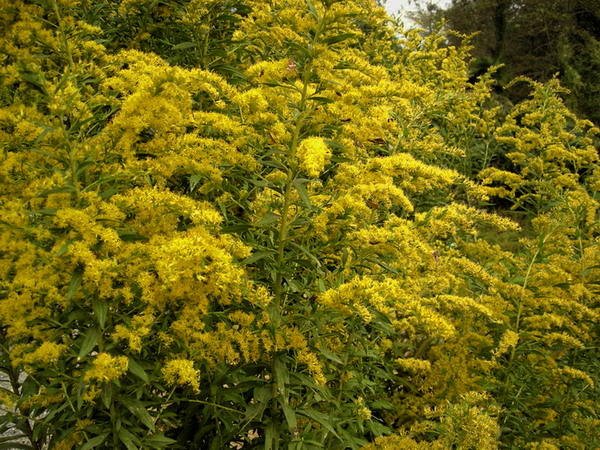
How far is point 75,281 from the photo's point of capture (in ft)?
6.36

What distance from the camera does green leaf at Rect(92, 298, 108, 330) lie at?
1.92 m

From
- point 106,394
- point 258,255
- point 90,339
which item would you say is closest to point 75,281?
point 90,339

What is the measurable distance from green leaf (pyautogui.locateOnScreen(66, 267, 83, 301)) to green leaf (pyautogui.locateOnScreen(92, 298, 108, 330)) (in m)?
0.10

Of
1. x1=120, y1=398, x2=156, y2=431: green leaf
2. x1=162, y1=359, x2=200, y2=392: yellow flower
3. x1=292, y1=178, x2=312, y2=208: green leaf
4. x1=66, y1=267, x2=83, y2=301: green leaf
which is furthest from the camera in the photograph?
x1=292, y1=178, x2=312, y2=208: green leaf

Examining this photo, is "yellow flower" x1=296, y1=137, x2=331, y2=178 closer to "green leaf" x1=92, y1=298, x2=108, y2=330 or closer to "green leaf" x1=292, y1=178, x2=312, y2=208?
"green leaf" x1=292, y1=178, x2=312, y2=208

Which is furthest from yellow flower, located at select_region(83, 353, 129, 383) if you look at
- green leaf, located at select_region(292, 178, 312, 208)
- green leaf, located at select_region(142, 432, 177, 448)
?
green leaf, located at select_region(292, 178, 312, 208)

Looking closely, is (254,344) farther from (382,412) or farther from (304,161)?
(382,412)

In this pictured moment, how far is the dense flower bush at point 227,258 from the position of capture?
2057 millimetres

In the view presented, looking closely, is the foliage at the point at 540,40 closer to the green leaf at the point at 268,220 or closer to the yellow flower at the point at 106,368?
the green leaf at the point at 268,220

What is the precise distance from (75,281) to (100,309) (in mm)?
152

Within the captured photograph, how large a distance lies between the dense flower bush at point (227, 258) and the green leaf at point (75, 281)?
0.03 metres

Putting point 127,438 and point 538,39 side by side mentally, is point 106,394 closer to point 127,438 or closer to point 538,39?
point 127,438

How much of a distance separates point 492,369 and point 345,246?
5.99 feet

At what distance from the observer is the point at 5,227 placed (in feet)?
6.49
